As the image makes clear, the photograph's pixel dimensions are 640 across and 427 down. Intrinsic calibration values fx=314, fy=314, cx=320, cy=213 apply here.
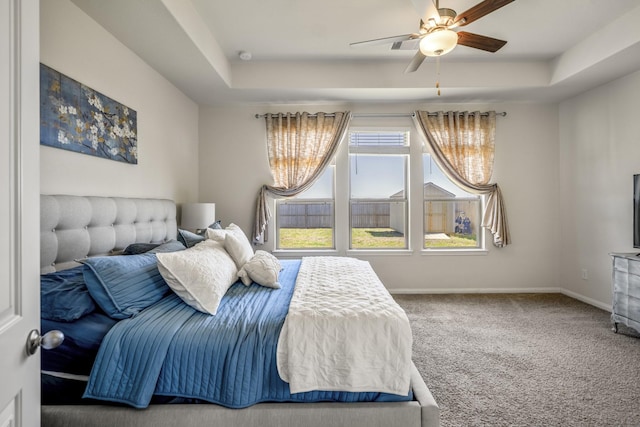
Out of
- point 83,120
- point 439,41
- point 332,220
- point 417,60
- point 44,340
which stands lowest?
point 44,340

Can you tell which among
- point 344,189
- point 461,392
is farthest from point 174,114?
point 461,392

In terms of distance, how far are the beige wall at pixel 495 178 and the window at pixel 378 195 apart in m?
0.20

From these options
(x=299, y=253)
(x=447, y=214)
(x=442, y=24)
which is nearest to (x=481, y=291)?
(x=447, y=214)

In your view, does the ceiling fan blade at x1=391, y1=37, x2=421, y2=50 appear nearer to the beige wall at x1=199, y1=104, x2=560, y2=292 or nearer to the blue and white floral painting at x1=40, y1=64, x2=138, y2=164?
the beige wall at x1=199, y1=104, x2=560, y2=292

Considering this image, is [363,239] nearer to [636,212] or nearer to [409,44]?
[409,44]

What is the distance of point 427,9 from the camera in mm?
2137

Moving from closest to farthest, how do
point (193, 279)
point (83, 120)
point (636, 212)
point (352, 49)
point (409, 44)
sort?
1. point (193, 279)
2. point (83, 120)
3. point (409, 44)
4. point (636, 212)
5. point (352, 49)

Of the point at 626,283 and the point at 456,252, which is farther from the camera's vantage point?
the point at 456,252

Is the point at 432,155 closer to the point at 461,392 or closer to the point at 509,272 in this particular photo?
the point at 509,272

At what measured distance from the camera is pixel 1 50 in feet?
2.39

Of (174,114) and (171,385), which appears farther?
(174,114)

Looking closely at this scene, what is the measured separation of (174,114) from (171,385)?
300cm

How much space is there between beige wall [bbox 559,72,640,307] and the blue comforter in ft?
11.8

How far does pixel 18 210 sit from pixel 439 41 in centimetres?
243
